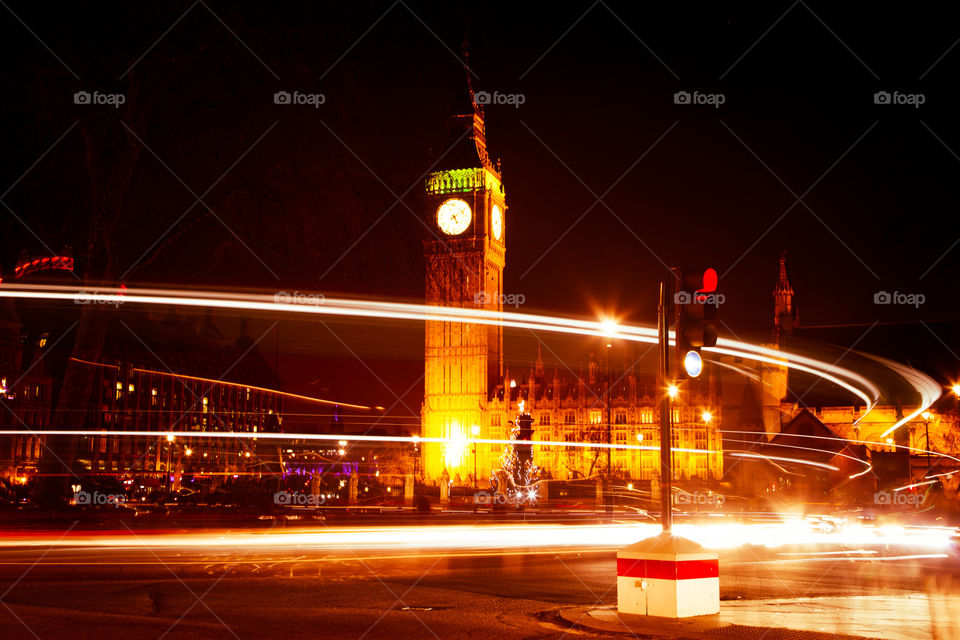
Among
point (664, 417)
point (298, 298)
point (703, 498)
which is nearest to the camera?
point (664, 417)

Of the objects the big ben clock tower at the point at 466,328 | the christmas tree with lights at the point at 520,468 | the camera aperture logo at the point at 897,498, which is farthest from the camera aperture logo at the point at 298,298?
the big ben clock tower at the point at 466,328

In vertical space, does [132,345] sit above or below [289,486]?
above

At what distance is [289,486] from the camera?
51.2m

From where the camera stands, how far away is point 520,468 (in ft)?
185

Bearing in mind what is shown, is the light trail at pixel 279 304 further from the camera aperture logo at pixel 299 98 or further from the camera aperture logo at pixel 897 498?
the camera aperture logo at pixel 897 498

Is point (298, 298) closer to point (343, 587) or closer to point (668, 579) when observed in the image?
point (343, 587)

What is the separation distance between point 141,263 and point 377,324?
830 centimetres

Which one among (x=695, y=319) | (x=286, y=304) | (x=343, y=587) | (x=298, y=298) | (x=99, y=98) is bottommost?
(x=343, y=587)

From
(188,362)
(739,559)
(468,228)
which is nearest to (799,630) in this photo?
(739,559)

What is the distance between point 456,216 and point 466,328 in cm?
1438

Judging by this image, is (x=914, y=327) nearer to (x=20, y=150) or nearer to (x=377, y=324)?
(x=377, y=324)

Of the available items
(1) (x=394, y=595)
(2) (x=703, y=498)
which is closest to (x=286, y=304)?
(1) (x=394, y=595)

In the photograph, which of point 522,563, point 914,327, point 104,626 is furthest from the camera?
point 914,327

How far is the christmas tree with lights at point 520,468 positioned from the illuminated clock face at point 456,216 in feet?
125
